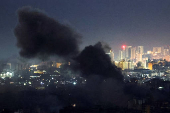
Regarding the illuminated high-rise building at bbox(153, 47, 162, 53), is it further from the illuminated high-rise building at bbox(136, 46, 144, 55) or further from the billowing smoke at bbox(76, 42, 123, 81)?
the billowing smoke at bbox(76, 42, 123, 81)

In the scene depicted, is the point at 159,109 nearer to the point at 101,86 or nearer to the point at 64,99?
the point at 64,99

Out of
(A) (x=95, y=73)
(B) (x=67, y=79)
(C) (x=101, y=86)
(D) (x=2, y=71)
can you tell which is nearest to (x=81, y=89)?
(C) (x=101, y=86)

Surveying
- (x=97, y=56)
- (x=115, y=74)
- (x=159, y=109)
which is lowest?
(x=159, y=109)

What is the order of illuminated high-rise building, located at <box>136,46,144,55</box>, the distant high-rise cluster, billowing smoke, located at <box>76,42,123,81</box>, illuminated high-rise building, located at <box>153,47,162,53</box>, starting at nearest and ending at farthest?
1. billowing smoke, located at <box>76,42,123,81</box>
2. the distant high-rise cluster
3. illuminated high-rise building, located at <box>136,46,144,55</box>
4. illuminated high-rise building, located at <box>153,47,162,53</box>

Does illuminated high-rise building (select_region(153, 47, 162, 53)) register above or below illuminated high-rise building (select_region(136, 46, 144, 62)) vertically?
above

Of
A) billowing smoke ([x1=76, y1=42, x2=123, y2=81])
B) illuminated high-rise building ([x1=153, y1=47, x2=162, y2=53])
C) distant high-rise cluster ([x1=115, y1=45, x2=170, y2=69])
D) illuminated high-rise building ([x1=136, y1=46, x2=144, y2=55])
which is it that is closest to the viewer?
billowing smoke ([x1=76, y1=42, x2=123, y2=81])

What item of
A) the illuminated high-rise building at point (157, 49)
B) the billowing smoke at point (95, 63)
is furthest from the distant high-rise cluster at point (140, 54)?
the billowing smoke at point (95, 63)

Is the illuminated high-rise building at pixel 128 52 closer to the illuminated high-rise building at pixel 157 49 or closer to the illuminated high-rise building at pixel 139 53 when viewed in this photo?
the illuminated high-rise building at pixel 139 53

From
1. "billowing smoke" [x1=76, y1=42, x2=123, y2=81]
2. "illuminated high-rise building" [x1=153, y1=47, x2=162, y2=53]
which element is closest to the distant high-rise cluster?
"illuminated high-rise building" [x1=153, y1=47, x2=162, y2=53]
